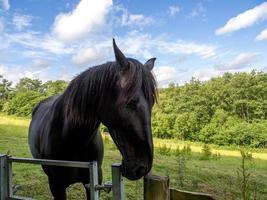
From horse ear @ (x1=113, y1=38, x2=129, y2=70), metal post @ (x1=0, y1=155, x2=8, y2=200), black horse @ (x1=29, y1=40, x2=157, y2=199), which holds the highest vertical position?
horse ear @ (x1=113, y1=38, x2=129, y2=70)

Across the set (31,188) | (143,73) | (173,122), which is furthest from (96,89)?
(173,122)

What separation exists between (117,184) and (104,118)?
1.47 ft

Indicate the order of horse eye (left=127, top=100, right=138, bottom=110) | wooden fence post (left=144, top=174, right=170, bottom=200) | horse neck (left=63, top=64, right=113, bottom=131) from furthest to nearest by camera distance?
1. horse neck (left=63, top=64, right=113, bottom=131)
2. horse eye (left=127, top=100, right=138, bottom=110)
3. wooden fence post (left=144, top=174, right=170, bottom=200)

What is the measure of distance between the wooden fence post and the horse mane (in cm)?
49

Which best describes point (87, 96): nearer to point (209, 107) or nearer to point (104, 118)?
point (104, 118)

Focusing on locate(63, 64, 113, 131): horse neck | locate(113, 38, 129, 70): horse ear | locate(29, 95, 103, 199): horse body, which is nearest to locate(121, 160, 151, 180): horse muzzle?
locate(63, 64, 113, 131): horse neck

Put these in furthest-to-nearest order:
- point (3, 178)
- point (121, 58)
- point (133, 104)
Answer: point (3, 178)
point (121, 58)
point (133, 104)

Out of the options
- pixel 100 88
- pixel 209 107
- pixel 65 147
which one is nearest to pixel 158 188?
pixel 100 88

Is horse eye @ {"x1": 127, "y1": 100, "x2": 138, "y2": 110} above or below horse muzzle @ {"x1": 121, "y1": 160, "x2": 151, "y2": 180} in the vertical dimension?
above

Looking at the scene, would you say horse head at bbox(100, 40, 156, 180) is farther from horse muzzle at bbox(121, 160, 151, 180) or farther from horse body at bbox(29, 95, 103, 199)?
horse body at bbox(29, 95, 103, 199)

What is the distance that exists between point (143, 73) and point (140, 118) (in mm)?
332

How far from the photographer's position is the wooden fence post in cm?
146

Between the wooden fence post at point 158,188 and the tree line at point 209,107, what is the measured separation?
26.8 m

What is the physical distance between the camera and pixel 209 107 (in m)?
39.1
